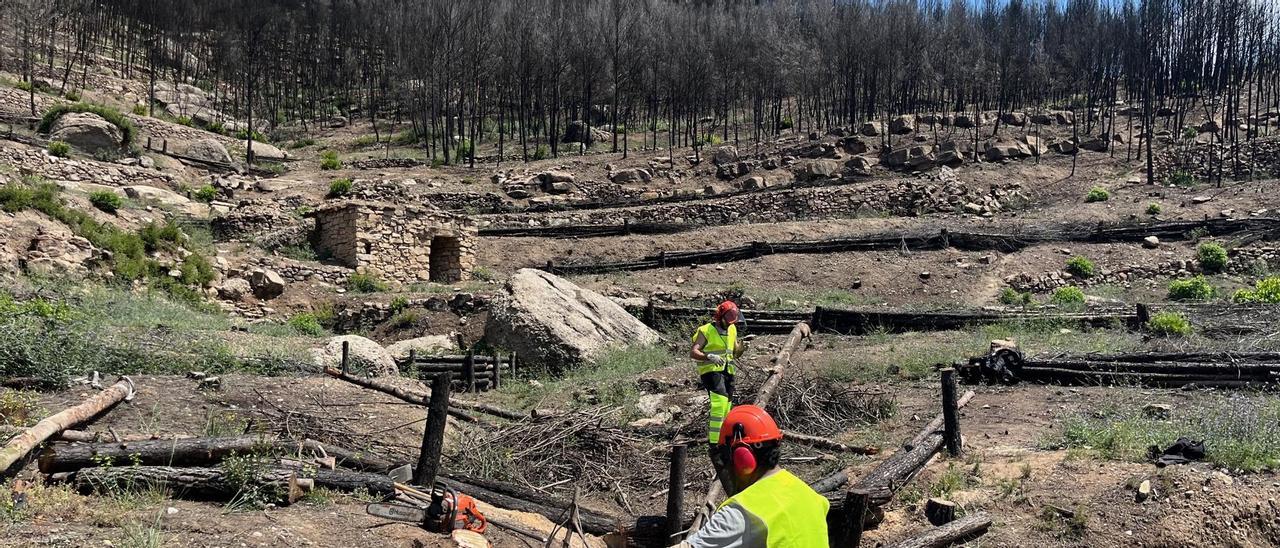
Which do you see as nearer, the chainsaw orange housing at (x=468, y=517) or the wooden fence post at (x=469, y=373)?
the chainsaw orange housing at (x=468, y=517)

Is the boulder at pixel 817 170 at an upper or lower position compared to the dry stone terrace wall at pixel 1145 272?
Answer: upper

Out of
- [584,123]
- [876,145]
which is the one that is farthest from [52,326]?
[584,123]

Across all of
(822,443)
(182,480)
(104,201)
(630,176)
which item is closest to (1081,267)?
(822,443)

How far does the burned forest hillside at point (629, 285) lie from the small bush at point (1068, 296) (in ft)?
0.51

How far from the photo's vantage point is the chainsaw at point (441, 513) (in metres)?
6.31

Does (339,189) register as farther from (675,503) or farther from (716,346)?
(675,503)

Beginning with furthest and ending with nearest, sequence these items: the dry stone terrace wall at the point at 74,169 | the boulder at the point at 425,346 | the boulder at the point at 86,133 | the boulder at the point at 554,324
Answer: the boulder at the point at 86,133, the dry stone terrace wall at the point at 74,169, the boulder at the point at 425,346, the boulder at the point at 554,324

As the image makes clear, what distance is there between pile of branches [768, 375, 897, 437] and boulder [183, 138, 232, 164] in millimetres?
32977

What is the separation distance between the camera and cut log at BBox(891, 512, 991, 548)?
6441 millimetres

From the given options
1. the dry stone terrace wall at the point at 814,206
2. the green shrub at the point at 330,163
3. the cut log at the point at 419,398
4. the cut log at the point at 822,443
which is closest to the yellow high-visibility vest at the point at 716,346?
the cut log at the point at 822,443

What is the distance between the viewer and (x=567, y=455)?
874 centimetres

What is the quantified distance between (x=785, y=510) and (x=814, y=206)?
30.8 meters

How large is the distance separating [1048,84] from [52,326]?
58479 mm

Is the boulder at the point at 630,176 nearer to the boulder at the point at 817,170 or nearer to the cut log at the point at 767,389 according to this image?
the boulder at the point at 817,170
